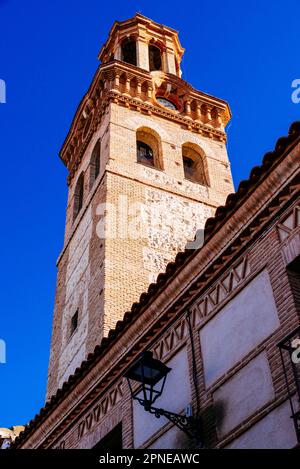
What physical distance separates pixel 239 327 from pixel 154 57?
821 inches

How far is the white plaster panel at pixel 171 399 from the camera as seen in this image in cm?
749

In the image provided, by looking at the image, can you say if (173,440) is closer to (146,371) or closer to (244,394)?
(146,371)

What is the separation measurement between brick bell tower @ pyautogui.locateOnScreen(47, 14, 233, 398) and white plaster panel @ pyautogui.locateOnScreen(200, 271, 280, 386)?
6.29 meters

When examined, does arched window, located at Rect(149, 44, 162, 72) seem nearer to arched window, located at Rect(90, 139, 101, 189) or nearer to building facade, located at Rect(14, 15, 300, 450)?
arched window, located at Rect(90, 139, 101, 189)

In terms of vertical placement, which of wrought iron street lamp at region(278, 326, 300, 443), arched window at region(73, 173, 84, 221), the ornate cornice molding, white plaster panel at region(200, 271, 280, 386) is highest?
the ornate cornice molding

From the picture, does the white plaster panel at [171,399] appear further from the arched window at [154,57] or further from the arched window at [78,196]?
the arched window at [154,57]

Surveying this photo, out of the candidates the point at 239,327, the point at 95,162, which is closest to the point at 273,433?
the point at 239,327

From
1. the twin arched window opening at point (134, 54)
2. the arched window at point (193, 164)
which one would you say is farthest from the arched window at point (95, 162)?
the twin arched window opening at point (134, 54)

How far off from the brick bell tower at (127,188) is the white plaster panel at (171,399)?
5.39 m

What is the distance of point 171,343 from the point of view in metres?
8.10

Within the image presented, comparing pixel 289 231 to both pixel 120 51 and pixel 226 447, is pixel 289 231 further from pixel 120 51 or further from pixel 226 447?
pixel 120 51

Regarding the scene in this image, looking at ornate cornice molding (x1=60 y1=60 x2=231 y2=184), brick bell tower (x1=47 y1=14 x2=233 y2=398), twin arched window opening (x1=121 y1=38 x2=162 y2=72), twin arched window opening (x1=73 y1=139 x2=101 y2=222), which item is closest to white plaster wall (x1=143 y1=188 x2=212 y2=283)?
brick bell tower (x1=47 y1=14 x2=233 y2=398)

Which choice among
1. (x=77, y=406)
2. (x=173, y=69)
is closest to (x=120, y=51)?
(x=173, y=69)

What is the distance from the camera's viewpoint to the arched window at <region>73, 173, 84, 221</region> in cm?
1974
